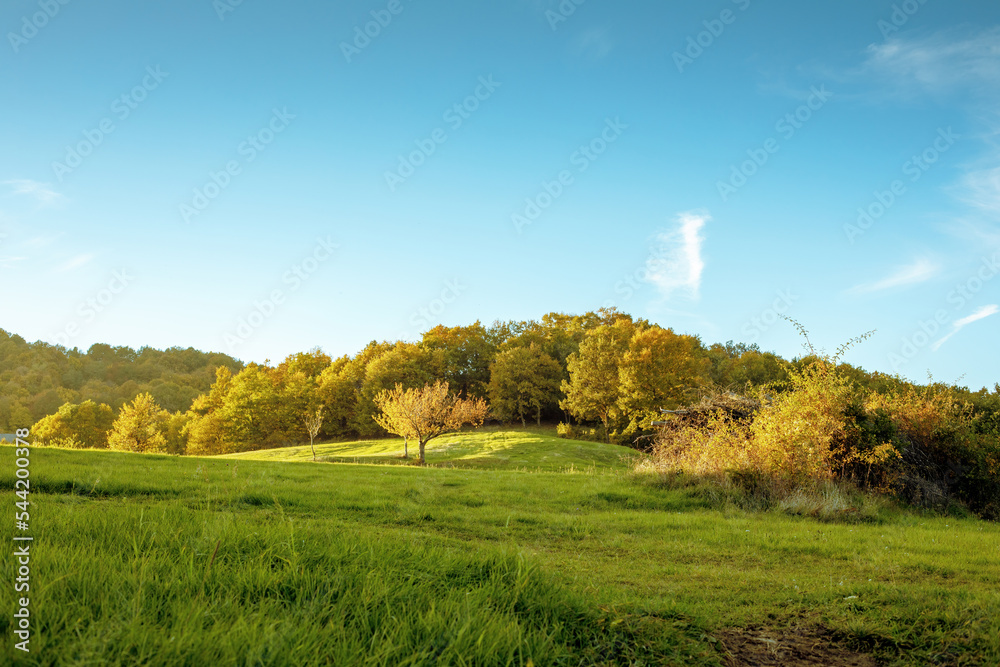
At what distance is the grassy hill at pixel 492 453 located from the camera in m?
32.9

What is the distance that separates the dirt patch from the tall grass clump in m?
8.91

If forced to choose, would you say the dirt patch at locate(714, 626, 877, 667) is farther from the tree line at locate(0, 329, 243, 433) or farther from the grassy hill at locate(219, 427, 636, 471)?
the tree line at locate(0, 329, 243, 433)

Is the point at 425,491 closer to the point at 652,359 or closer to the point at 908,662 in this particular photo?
the point at 908,662

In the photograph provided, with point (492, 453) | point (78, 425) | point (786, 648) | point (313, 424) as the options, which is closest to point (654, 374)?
point (492, 453)

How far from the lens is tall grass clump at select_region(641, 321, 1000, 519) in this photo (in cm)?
1354

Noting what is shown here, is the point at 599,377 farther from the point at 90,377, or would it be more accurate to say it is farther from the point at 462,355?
the point at 90,377

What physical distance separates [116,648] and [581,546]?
239 inches

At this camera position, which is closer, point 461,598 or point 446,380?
point 461,598

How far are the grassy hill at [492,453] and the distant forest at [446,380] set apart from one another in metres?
7.65

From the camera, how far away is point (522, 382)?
58375 millimetres

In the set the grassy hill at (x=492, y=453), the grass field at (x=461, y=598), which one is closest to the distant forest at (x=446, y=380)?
the grassy hill at (x=492, y=453)

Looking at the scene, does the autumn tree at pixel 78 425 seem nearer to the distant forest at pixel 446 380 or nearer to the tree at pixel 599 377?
the distant forest at pixel 446 380

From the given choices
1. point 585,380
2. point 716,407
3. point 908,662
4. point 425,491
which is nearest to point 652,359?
point 585,380

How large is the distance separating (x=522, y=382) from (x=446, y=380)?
12147 millimetres
